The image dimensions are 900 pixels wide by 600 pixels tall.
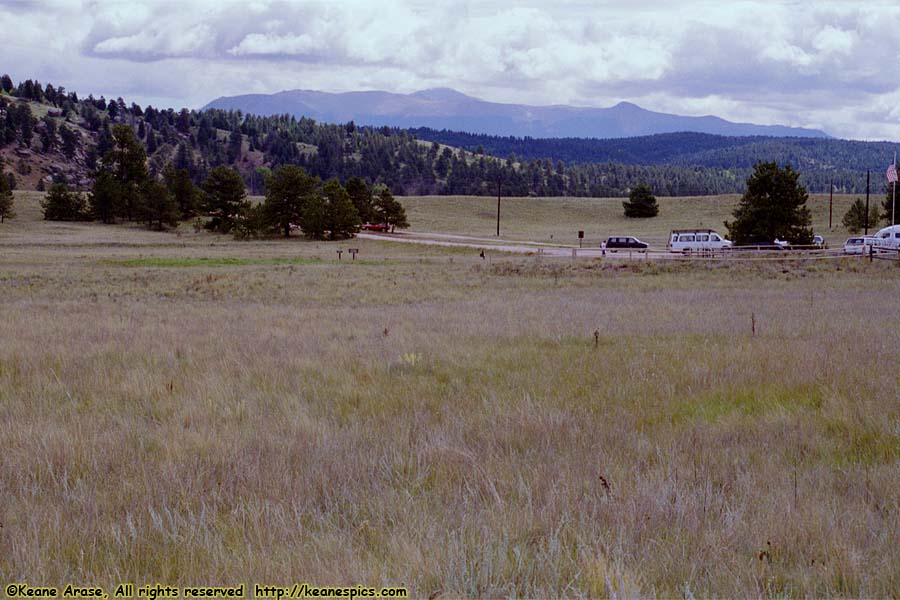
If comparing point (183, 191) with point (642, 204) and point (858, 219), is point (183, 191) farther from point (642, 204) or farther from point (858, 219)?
point (858, 219)

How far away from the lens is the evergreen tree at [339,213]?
70.9 meters

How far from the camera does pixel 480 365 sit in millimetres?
10031

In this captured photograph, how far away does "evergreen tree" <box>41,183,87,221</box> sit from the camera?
8575 centimetres

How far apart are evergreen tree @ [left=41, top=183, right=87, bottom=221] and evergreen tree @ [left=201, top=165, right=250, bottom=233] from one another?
1920 cm

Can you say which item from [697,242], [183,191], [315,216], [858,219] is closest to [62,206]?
[183,191]

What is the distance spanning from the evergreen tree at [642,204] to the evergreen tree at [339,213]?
5276 cm

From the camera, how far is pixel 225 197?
77438 mm

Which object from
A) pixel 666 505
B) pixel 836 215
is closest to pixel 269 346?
pixel 666 505

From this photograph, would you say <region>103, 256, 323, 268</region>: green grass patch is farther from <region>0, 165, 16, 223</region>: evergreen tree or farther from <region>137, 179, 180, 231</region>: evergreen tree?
<region>0, 165, 16, 223</region>: evergreen tree

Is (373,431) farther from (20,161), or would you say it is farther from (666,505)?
(20,161)

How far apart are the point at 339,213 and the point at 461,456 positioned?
6672 cm

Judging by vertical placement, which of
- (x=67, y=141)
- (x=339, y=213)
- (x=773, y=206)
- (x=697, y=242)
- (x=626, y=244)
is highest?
(x=67, y=141)

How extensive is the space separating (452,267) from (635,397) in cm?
3375

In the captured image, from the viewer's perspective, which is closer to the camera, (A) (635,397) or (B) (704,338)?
(A) (635,397)
